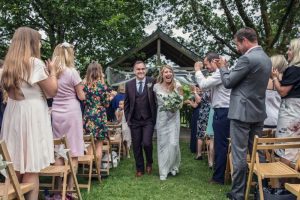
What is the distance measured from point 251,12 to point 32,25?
40.3ft

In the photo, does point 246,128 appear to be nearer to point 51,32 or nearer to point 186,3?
point 51,32

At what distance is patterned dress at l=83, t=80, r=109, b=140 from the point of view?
22.8 ft

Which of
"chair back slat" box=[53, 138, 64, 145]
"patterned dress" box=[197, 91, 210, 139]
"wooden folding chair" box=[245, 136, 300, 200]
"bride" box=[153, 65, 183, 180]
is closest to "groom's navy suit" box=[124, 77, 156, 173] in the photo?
"bride" box=[153, 65, 183, 180]

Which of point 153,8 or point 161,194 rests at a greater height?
point 153,8

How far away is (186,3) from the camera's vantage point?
68.3 ft

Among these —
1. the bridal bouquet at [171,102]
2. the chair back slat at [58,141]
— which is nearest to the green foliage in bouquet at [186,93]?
the bridal bouquet at [171,102]

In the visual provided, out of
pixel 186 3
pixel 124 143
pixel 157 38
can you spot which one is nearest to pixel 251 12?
pixel 186 3

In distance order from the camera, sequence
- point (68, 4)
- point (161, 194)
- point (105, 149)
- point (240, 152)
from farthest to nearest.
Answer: point (68, 4) < point (105, 149) < point (161, 194) < point (240, 152)

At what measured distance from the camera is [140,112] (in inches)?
296

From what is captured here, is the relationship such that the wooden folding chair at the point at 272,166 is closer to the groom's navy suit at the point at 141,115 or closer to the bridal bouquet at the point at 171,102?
the bridal bouquet at the point at 171,102

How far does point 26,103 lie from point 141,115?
3.55 metres

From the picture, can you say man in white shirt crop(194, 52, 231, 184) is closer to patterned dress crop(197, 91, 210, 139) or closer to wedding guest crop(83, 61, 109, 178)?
wedding guest crop(83, 61, 109, 178)

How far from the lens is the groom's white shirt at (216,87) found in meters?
6.17

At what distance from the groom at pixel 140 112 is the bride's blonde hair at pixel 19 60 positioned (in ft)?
11.6
